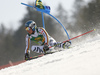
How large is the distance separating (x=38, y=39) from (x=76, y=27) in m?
23.5

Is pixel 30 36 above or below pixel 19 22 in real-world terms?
below

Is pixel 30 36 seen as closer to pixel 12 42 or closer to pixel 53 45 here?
pixel 53 45

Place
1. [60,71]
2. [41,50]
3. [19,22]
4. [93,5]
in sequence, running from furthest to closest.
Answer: [19,22]
[93,5]
[41,50]
[60,71]

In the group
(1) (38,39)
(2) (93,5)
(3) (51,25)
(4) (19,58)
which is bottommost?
(4) (19,58)

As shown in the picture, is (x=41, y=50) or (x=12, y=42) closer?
(x=41, y=50)

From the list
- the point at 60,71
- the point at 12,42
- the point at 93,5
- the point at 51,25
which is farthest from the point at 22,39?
the point at 60,71

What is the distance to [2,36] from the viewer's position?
3191 cm

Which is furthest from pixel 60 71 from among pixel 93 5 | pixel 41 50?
pixel 93 5

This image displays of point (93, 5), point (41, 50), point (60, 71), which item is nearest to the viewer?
point (60, 71)

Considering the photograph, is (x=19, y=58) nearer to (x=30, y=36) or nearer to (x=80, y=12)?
(x=80, y=12)

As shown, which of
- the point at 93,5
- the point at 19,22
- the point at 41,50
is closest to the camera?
the point at 41,50

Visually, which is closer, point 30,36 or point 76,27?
point 30,36

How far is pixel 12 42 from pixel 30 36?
24504mm

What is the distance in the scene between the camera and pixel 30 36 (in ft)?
26.6
